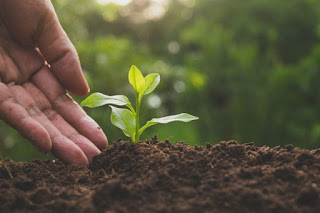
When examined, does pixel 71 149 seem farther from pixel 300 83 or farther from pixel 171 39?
pixel 171 39

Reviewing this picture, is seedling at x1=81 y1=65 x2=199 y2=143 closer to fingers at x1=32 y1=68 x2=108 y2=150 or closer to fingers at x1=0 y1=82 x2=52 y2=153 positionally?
fingers at x1=32 y1=68 x2=108 y2=150

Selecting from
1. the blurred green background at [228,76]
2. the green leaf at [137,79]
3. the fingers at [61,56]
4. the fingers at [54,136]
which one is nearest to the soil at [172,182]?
the fingers at [54,136]

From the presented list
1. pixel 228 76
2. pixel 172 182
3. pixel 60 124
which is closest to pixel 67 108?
pixel 60 124

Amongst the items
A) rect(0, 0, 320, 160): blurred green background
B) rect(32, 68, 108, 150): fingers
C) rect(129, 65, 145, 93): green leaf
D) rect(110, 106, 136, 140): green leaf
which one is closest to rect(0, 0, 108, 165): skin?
rect(32, 68, 108, 150): fingers

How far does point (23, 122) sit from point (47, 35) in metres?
0.62

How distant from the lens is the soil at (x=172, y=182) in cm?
131

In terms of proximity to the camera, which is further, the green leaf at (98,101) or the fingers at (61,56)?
the fingers at (61,56)

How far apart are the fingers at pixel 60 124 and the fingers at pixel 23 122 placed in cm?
18

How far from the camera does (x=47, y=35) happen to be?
2.28 meters

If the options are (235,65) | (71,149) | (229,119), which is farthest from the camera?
(235,65)

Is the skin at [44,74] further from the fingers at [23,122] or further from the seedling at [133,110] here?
the seedling at [133,110]

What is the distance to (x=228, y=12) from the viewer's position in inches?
301

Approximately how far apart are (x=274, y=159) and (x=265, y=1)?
5830 millimetres

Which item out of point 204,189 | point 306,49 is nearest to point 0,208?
point 204,189
